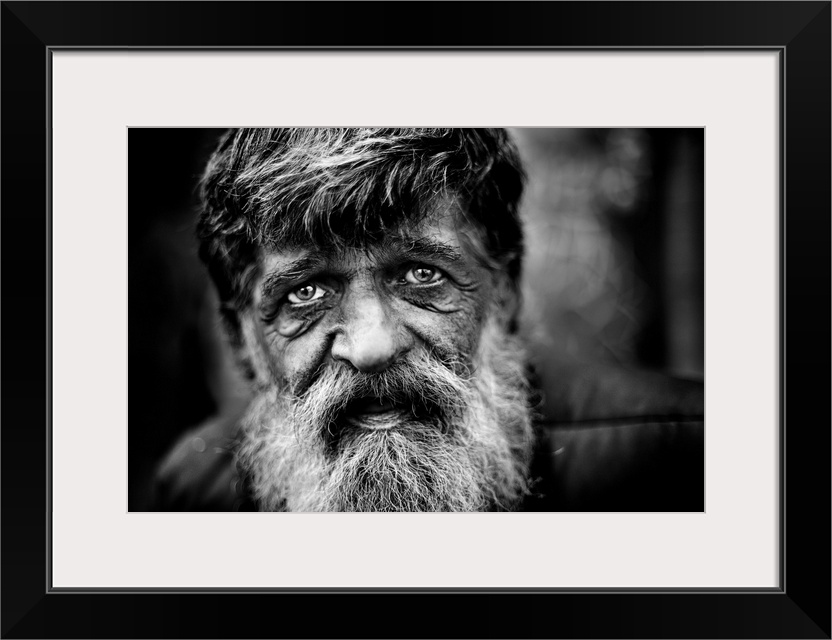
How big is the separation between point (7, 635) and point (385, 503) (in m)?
0.99

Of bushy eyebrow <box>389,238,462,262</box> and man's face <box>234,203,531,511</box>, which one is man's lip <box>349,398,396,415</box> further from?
bushy eyebrow <box>389,238,462,262</box>

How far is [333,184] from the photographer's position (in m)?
1.17

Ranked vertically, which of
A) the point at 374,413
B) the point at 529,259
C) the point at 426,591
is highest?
the point at 529,259

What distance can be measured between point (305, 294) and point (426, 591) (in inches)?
31.6

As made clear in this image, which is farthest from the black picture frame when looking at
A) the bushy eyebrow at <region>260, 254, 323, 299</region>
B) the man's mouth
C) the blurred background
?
the bushy eyebrow at <region>260, 254, 323, 299</region>

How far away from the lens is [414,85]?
3.91 ft

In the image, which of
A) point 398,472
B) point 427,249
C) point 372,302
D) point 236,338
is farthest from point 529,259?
point 236,338

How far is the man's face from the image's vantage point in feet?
4.03

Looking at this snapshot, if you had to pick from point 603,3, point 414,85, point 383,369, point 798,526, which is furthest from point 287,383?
point 798,526

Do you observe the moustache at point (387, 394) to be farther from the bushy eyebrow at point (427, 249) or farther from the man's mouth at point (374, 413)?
the bushy eyebrow at point (427, 249)

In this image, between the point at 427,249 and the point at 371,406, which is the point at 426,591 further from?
the point at 427,249

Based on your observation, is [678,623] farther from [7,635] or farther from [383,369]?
[7,635]

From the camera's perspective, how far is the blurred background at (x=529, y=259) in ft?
4.07

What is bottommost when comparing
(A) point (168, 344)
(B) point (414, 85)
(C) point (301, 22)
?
(A) point (168, 344)
